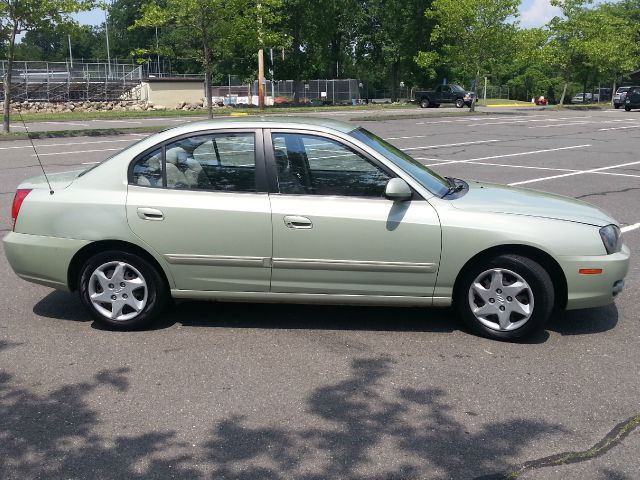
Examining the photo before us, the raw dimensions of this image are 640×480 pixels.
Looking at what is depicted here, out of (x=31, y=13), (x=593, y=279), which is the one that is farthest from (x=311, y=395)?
(x=31, y=13)

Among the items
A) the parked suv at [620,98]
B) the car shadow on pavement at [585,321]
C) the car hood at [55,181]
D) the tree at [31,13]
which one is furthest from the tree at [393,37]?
the car hood at [55,181]

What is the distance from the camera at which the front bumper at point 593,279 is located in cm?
468

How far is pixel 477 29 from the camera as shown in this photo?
3825cm

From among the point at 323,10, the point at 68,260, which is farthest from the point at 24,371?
the point at 323,10

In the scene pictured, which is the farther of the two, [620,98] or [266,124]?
[620,98]

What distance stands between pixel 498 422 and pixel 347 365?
3.59 ft

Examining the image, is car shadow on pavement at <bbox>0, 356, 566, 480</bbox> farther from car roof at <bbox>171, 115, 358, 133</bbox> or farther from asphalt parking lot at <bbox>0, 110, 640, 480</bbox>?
car roof at <bbox>171, 115, 358, 133</bbox>

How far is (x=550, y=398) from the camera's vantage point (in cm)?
395

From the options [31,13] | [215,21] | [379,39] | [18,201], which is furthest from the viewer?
[379,39]

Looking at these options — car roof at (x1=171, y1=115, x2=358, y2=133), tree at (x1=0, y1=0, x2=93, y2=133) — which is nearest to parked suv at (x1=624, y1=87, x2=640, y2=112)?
tree at (x1=0, y1=0, x2=93, y2=133)

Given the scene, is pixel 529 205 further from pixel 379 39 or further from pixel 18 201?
pixel 379 39

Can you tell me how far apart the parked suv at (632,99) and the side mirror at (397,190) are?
49.4m

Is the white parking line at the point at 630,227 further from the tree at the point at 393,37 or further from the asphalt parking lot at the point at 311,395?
the tree at the point at 393,37

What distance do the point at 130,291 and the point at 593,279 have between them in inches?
129
